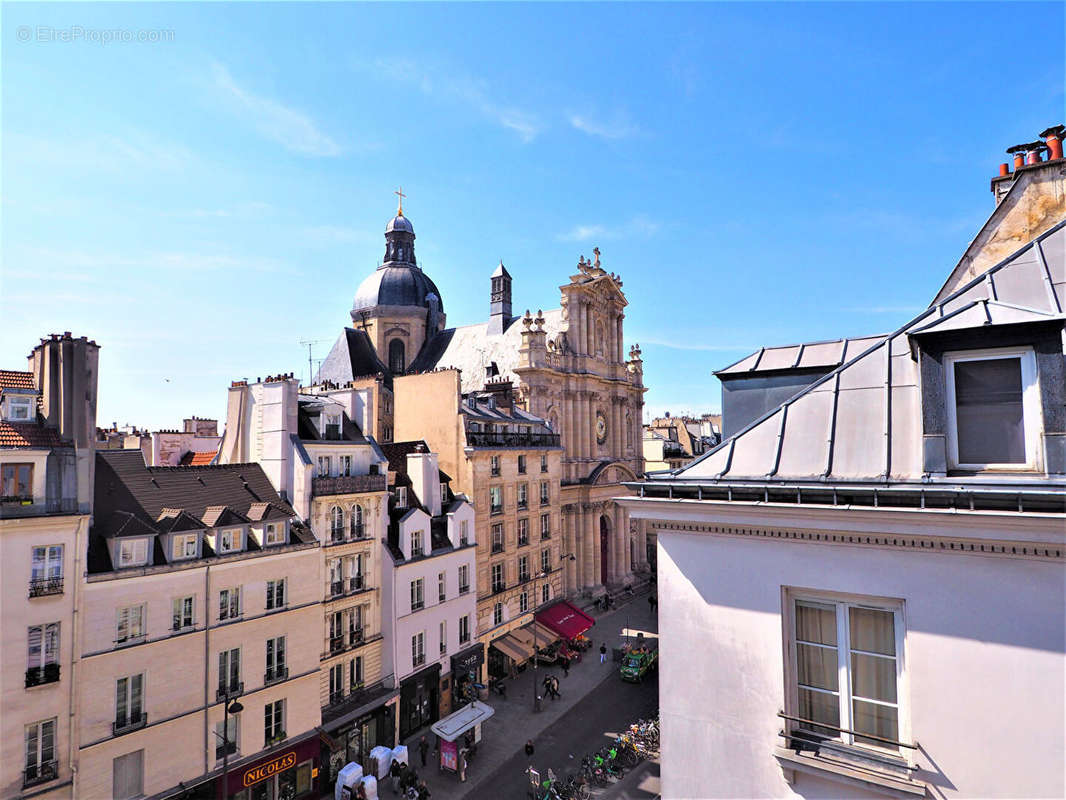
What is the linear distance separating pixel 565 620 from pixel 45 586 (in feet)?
103

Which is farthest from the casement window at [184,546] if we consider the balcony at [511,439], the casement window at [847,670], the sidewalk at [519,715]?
the casement window at [847,670]

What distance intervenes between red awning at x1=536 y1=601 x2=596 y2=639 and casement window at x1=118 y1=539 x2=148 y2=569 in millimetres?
27601

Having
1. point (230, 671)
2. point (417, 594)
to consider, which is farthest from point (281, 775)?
point (417, 594)

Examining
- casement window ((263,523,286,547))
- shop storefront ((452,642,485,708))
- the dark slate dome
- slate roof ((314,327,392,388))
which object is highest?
the dark slate dome

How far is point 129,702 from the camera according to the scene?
19.6m

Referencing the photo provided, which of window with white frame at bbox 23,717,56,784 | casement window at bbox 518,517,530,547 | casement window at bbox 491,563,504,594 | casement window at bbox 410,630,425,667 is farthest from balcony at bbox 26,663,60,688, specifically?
→ casement window at bbox 518,517,530,547

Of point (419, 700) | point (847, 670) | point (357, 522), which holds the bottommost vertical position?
point (419, 700)

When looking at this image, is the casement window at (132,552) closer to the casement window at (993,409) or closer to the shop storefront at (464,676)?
the shop storefront at (464,676)

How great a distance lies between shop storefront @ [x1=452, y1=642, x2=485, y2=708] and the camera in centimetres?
3278

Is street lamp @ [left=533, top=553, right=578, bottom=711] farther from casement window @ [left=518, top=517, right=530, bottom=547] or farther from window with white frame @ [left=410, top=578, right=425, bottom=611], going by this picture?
window with white frame @ [left=410, top=578, right=425, bottom=611]

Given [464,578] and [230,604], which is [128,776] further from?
[464,578]

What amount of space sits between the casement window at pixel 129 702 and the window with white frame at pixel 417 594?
1239 cm

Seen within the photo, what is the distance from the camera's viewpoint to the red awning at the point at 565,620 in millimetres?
41125

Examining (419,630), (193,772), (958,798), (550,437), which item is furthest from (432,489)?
(958,798)
